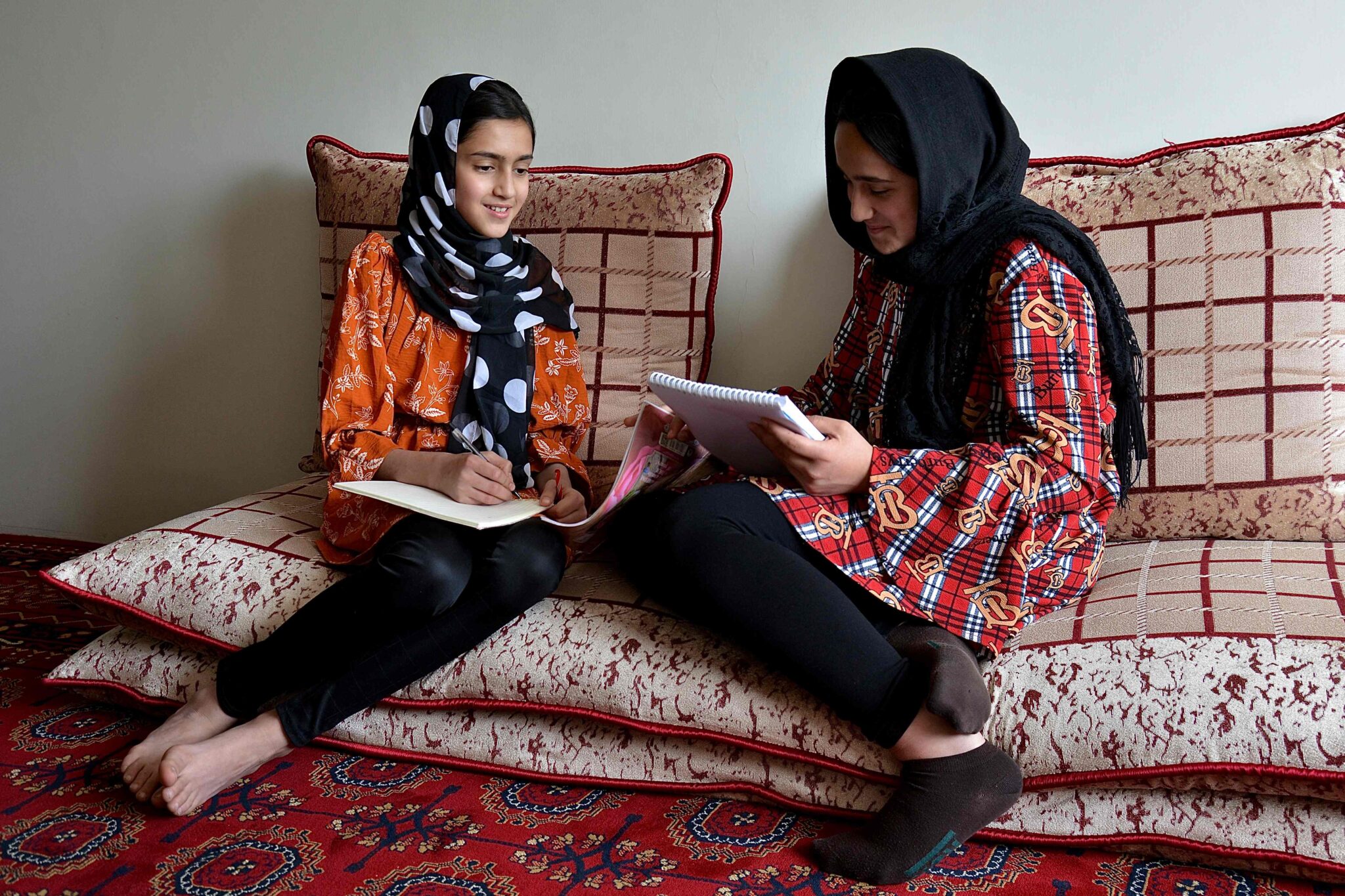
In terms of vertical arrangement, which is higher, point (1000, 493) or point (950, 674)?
point (1000, 493)

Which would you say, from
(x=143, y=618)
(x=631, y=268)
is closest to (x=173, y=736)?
(x=143, y=618)

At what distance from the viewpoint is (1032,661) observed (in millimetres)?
1208

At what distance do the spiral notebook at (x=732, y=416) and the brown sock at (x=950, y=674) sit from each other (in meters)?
0.26

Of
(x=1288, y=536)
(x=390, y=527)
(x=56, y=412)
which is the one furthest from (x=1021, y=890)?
(x=56, y=412)

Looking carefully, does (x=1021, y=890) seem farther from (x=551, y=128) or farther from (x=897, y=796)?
(x=551, y=128)

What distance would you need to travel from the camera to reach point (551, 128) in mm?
2061

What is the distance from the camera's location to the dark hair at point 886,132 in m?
1.31

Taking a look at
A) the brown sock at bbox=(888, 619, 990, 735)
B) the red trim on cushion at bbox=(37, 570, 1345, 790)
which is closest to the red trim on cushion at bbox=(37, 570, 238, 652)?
the red trim on cushion at bbox=(37, 570, 1345, 790)

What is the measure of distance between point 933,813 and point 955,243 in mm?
686

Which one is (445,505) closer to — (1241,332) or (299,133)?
(1241,332)

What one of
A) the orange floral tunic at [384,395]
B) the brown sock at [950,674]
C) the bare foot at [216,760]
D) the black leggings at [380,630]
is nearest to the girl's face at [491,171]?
the orange floral tunic at [384,395]

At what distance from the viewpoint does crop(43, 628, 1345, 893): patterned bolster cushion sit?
1108mm

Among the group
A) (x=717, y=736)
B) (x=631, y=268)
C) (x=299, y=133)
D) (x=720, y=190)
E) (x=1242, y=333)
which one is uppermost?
(x=299, y=133)

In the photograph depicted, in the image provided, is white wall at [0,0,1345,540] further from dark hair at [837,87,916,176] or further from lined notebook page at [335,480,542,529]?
lined notebook page at [335,480,542,529]
